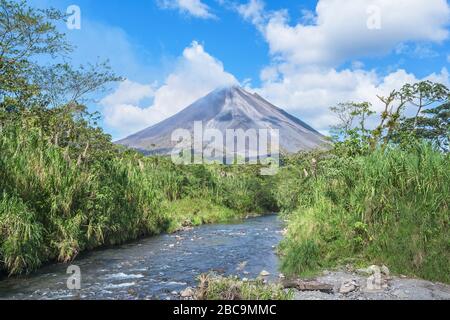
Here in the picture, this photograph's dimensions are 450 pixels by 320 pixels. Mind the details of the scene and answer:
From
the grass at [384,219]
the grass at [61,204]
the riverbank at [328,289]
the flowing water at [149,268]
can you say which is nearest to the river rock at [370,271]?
the riverbank at [328,289]

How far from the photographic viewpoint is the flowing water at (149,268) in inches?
280

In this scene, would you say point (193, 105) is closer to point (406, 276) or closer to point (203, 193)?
point (203, 193)

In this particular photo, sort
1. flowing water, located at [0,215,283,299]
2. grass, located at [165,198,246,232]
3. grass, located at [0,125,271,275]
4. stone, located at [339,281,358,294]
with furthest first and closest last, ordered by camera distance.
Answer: grass, located at [165,198,246,232], grass, located at [0,125,271,275], flowing water, located at [0,215,283,299], stone, located at [339,281,358,294]

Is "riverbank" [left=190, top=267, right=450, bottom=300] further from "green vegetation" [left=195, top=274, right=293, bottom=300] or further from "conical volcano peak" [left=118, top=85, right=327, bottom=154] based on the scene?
"conical volcano peak" [left=118, top=85, right=327, bottom=154]

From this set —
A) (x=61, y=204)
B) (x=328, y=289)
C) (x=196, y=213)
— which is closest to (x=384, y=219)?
(x=328, y=289)

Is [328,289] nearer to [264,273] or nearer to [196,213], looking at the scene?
[264,273]

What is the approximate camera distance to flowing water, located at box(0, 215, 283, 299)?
7.11 meters

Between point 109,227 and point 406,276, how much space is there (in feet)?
26.3

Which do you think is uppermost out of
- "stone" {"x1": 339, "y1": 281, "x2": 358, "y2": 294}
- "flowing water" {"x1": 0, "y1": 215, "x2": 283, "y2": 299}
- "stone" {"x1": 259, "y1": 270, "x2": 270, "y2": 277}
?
"stone" {"x1": 339, "y1": 281, "x2": 358, "y2": 294}

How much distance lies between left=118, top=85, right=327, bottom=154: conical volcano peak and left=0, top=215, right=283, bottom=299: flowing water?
9517cm

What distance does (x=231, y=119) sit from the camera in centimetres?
14338

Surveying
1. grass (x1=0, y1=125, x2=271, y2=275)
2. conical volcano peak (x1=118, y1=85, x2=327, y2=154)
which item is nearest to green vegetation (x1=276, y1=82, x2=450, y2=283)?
grass (x1=0, y1=125, x2=271, y2=275)

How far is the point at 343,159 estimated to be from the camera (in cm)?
925

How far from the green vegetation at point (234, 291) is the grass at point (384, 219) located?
2.14m
